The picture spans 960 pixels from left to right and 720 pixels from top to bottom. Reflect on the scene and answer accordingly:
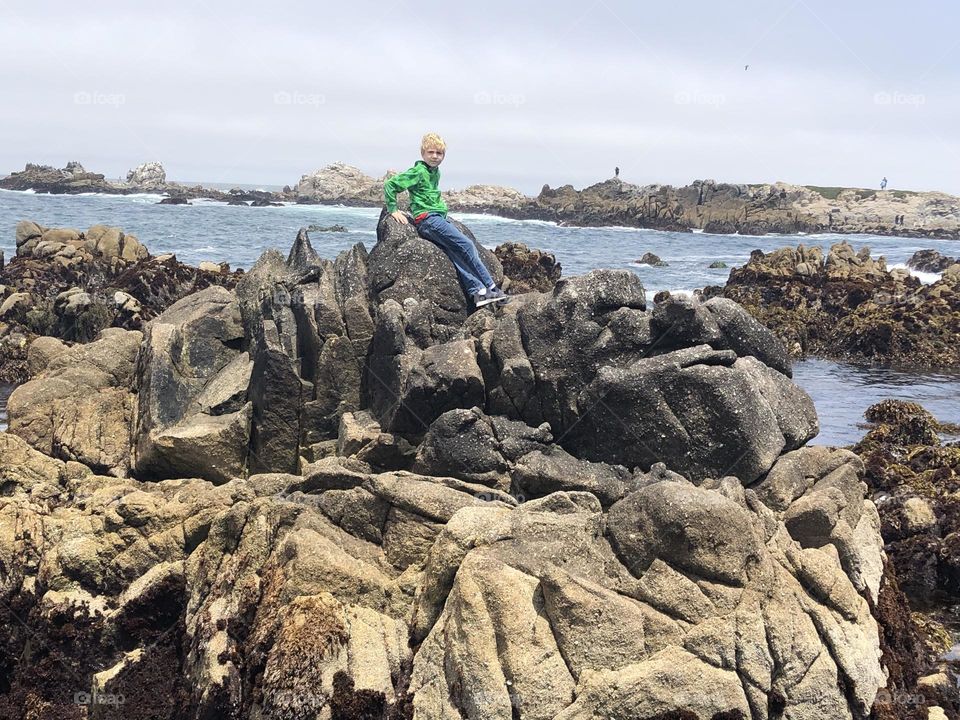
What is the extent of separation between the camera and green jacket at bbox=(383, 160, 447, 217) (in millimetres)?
14148

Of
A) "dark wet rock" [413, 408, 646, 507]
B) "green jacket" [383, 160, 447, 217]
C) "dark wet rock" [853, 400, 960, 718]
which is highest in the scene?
"green jacket" [383, 160, 447, 217]

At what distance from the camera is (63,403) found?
13211mm

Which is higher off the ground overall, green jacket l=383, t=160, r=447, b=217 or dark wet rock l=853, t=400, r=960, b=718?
green jacket l=383, t=160, r=447, b=217

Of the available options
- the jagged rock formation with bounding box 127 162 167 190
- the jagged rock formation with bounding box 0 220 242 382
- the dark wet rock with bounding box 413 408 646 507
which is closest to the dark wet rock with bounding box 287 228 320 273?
the dark wet rock with bounding box 413 408 646 507

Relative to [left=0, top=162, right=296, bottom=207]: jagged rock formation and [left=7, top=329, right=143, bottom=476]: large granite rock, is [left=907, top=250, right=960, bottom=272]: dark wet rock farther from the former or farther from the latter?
[left=0, top=162, right=296, bottom=207]: jagged rock formation

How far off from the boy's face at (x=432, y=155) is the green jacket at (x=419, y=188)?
Answer: 8 centimetres

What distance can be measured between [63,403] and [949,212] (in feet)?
478

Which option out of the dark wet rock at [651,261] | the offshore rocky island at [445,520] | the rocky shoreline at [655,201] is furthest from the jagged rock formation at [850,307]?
the rocky shoreline at [655,201]

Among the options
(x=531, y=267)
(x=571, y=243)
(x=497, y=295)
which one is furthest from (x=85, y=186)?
(x=497, y=295)

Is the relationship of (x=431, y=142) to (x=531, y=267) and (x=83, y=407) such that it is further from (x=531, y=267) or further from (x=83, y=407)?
(x=531, y=267)

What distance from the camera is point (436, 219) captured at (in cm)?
A: 1460

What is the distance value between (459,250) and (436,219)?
64cm

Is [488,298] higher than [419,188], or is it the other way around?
[419,188]

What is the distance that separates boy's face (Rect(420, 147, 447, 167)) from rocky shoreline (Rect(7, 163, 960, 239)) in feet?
234
